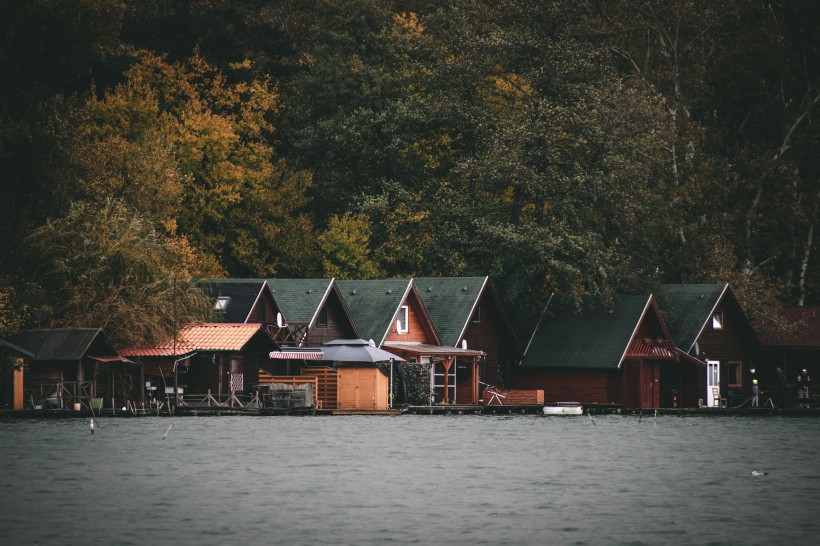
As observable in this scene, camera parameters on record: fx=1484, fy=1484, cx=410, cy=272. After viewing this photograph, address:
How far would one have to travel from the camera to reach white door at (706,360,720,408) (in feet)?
271

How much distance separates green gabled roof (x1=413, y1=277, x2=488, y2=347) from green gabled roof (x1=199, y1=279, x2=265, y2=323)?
10.9 meters

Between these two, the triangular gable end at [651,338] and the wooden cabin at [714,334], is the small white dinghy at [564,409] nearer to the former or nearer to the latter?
the triangular gable end at [651,338]

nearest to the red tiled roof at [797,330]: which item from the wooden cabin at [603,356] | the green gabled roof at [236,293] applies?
the wooden cabin at [603,356]

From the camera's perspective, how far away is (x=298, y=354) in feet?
237

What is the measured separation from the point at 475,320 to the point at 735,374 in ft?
53.1

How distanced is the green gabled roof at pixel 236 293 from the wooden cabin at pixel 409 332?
20.7 ft

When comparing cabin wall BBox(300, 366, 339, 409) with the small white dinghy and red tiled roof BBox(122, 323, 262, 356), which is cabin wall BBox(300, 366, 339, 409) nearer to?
red tiled roof BBox(122, 323, 262, 356)

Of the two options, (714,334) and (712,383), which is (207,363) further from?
(714,334)

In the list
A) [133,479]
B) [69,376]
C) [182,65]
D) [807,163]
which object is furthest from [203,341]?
[807,163]

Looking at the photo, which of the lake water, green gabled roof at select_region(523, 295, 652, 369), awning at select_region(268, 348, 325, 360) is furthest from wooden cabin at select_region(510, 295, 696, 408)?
the lake water

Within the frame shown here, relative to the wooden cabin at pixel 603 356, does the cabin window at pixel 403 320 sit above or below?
above

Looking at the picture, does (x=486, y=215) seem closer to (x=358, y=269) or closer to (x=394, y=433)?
(x=358, y=269)

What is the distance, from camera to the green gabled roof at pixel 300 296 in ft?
245

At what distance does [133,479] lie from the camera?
37312mm
